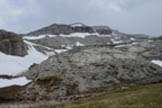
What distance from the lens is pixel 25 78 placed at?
3100 inches

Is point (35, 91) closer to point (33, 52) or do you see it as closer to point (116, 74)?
point (116, 74)

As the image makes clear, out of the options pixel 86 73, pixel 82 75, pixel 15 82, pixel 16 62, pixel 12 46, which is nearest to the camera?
pixel 82 75

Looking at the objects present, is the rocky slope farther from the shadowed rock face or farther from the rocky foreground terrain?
the shadowed rock face

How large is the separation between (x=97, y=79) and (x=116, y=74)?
13.9ft

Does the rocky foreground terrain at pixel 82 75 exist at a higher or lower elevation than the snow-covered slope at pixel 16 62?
higher

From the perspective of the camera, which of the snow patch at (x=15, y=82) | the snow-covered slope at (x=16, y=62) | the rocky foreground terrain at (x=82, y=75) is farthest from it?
the snow-covered slope at (x=16, y=62)

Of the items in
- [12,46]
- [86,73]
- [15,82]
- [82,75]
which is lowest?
[15,82]

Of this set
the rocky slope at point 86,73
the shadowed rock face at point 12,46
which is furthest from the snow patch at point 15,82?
the shadowed rock face at point 12,46

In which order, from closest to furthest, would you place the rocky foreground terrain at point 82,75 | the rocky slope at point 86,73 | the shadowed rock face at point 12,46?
the rocky foreground terrain at point 82,75 → the rocky slope at point 86,73 → the shadowed rock face at point 12,46

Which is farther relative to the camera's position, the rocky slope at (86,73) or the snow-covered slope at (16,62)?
the snow-covered slope at (16,62)

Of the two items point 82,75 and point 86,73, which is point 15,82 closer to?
point 82,75

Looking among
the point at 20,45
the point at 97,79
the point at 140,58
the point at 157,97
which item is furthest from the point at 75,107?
the point at 20,45

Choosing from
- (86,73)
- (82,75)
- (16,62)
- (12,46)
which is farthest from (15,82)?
(12,46)

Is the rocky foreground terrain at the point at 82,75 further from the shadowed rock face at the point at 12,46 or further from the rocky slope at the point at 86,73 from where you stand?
the shadowed rock face at the point at 12,46
